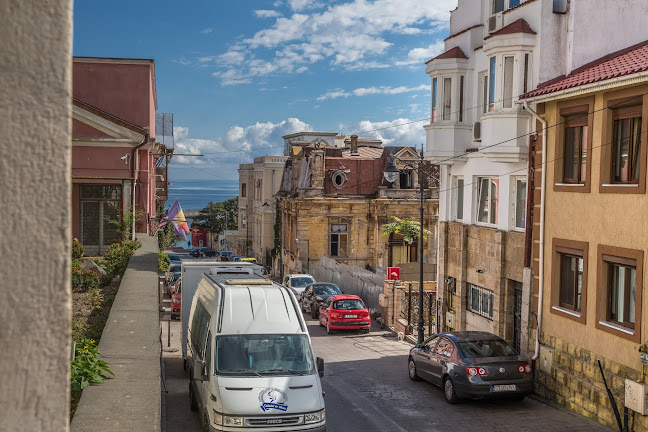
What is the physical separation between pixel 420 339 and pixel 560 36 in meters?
10.8

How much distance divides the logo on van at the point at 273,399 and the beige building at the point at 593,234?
660 centimetres

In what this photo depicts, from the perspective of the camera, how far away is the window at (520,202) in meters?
20.4

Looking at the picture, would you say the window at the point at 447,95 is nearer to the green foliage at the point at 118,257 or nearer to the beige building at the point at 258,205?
the green foliage at the point at 118,257

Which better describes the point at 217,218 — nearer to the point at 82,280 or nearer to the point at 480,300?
the point at 480,300

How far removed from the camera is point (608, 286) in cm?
1515

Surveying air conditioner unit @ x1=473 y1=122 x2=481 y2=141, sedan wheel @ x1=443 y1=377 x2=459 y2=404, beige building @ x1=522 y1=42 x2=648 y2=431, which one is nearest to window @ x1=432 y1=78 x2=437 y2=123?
air conditioner unit @ x1=473 y1=122 x2=481 y2=141

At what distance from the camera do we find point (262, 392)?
1202 cm

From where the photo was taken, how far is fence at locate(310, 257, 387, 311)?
117 feet

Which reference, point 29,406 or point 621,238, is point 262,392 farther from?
point 29,406

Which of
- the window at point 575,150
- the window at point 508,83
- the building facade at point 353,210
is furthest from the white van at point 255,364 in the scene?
the building facade at point 353,210

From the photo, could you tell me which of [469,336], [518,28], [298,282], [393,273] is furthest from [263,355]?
[298,282]

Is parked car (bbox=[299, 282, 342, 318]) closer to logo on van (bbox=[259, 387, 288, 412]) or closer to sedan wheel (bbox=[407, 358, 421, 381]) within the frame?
sedan wheel (bbox=[407, 358, 421, 381])

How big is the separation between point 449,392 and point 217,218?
9308 centimetres

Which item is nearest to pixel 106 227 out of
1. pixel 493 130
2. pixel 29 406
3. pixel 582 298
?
pixel 493 130
